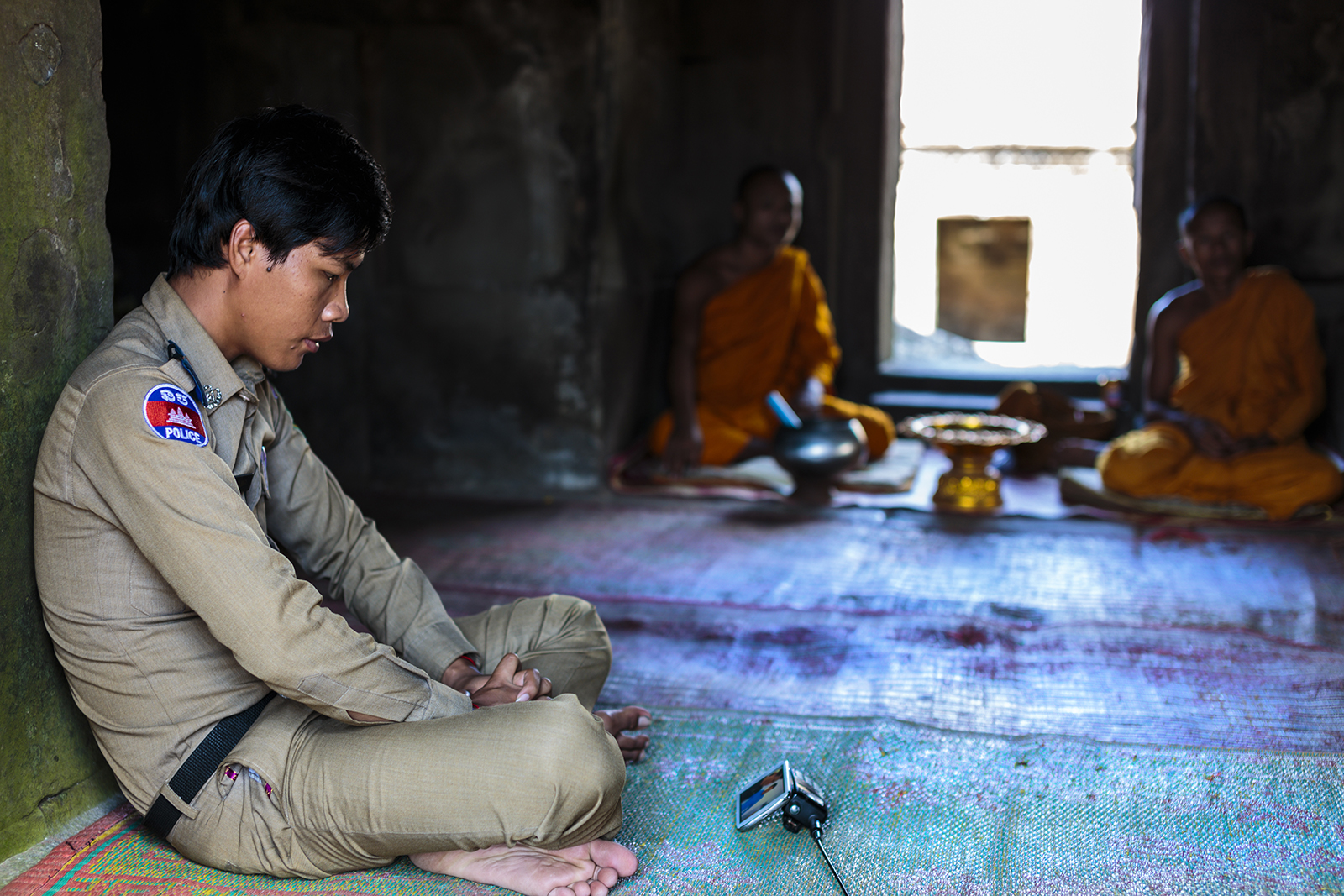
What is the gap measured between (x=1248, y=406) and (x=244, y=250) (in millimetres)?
4613

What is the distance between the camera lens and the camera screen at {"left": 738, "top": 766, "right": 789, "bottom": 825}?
2.27 meters

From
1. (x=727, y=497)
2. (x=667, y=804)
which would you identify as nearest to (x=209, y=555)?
(x=667, y=804)

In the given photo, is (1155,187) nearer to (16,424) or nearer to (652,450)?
(652,450)

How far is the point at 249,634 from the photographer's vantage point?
1.86 m

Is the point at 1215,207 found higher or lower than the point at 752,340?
higher

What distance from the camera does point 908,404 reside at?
6.57 metres

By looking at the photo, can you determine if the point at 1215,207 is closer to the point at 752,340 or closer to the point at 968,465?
the point at 968,465

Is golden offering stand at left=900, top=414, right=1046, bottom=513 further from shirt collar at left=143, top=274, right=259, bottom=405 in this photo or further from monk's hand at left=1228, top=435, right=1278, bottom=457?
shirt collar at left=143, top=274, right=259, bottom=405

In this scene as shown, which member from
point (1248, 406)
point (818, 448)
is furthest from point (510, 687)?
point (1248, 406)

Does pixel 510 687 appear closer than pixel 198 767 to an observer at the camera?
No

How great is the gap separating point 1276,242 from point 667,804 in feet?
15.4

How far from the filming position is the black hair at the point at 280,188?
1896 mm

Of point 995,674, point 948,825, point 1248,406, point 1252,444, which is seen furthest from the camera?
point 1248,406

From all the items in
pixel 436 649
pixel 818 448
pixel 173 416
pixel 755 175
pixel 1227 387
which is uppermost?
pixel 755 175
